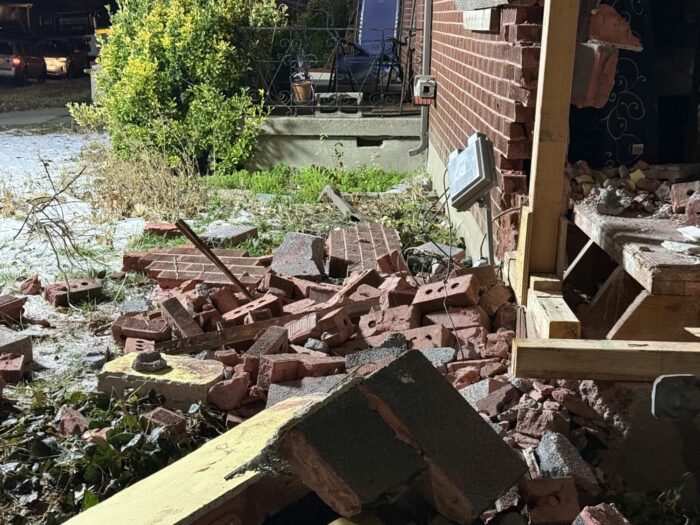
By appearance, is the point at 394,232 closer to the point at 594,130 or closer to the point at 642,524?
the point at 594,130

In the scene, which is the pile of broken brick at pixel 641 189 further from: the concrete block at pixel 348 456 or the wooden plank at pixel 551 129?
the concrete block at pixel 348 456

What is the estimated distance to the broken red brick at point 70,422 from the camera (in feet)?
11.9

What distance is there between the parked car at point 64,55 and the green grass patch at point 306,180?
16.2m

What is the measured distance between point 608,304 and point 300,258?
2.85 meters

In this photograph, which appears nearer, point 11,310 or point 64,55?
point 11,310

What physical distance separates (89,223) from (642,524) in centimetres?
637

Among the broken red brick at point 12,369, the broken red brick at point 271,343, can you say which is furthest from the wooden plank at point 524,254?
the broken red brick at point 12,369

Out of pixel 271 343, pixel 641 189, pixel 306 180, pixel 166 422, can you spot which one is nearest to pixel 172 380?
pixel 166 422

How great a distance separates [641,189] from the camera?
4246mm

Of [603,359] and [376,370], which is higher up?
[603,359]

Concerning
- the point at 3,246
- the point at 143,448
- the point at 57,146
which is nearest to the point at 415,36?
the point at 57,146

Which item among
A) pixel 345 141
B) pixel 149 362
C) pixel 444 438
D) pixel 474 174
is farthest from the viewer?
pixel 345 141

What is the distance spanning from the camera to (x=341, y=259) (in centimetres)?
604

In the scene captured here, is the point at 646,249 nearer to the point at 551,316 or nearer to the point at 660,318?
the point at 660,318
